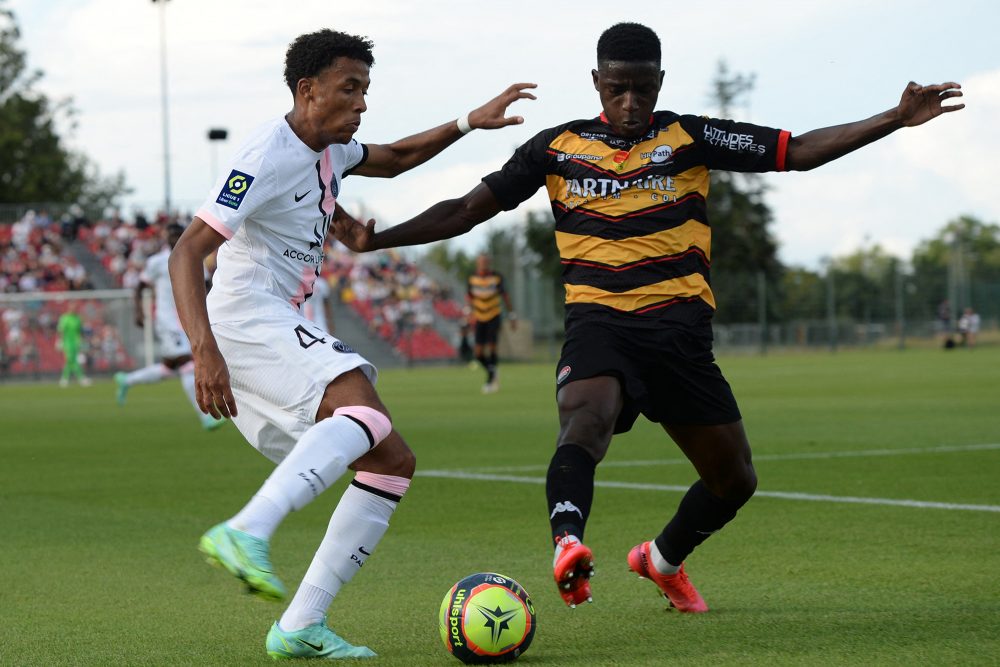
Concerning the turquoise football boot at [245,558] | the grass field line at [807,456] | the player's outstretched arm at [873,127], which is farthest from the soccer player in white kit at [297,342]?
the grass field line at [807,456]

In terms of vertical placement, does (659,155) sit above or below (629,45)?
below

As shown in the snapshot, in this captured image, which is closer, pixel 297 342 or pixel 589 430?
pixel 297 342

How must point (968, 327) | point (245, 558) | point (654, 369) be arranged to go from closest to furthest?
point (245, 558) → point (654, 369) → point (968, 327)

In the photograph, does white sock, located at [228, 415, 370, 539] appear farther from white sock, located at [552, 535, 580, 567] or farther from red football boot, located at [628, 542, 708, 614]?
red football boot, located at [628, 542, 708, 614]

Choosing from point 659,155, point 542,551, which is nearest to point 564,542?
point 659,155

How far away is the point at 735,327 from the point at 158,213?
20.4m

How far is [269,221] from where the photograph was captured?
16.6 feet

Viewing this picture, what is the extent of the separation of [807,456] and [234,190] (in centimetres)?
795

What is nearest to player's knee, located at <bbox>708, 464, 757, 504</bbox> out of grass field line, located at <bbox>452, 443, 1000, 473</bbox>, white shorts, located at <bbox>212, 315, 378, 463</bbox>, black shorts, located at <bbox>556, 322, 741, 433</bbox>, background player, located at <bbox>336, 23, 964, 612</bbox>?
background player, located at <bbox>336, 23, 964, 612</bbox>

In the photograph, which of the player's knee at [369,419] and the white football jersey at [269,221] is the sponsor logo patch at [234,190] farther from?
the player's knee at [369,419]

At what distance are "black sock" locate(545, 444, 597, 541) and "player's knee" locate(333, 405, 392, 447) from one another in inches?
22.7

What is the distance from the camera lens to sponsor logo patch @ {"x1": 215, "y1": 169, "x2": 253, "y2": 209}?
15.8 feet

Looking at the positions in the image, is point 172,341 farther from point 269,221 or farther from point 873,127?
point 873,127

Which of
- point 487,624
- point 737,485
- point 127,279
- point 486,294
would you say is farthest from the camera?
point 127,279
